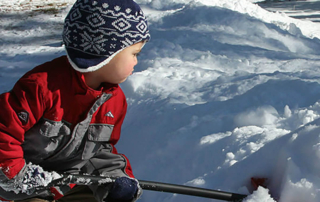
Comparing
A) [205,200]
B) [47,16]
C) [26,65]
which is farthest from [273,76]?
[47,16]

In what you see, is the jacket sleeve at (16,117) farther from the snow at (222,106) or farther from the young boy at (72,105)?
the snow at (222,106)

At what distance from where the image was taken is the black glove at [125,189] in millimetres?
2059

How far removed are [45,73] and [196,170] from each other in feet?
5.02

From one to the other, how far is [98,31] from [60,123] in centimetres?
47

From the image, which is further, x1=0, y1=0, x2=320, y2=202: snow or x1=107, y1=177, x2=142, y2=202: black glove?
x1=0, y1=0, x2=320, y2=202: snow

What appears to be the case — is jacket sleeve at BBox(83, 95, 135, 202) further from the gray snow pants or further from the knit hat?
the knit hat

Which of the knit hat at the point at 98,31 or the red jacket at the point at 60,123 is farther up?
the knit hat at the point at 98,31

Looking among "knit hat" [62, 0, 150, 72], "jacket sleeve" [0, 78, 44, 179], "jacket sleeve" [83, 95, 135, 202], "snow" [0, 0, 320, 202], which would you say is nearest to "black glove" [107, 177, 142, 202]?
"jacket sleeve" [83, 95, 135, 202]

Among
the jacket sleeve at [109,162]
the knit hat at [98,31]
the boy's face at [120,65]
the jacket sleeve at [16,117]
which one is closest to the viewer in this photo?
the jacket sleeve at [16,117]

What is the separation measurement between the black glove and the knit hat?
605 mm

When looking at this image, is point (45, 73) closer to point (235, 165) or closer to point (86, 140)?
point (86, 140)

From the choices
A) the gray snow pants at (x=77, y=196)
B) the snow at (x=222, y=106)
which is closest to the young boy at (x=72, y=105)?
the gray snow pants at (x=77, y=196)

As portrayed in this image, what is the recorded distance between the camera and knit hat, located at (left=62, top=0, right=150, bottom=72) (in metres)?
1.85

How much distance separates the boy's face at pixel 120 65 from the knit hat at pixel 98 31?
48 mm
